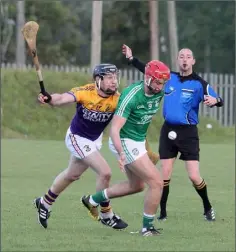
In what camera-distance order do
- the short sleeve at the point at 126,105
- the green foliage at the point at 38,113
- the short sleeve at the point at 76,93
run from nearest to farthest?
the short sleeve at the point at 126,105 → the short sleeve at the point at 76,93 → the green foliage at the point at 38,113

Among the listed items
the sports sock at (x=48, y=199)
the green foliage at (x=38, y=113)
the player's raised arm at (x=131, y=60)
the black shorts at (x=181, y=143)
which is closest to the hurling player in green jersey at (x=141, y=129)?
the sports sock at (x=48, y=199)

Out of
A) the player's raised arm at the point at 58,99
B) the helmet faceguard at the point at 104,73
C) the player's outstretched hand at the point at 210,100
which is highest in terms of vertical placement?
the helmet faceguard at the point at 104,73

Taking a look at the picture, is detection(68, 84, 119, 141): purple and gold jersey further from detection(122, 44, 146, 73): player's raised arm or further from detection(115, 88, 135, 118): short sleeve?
detection(122, 44, 146, 73): player's raised arm

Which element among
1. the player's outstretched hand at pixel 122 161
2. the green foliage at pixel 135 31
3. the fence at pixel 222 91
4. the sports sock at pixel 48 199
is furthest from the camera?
the green foliage at pixel 135 31

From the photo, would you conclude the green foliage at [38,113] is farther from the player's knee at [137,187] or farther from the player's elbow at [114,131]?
the player's elbow at [114,131]

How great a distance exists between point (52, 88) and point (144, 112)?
21962 millimetres

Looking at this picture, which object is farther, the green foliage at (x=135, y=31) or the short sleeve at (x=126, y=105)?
the green foliage at (x=135, y=31)

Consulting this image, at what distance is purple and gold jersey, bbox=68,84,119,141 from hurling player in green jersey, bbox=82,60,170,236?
0.33 metres

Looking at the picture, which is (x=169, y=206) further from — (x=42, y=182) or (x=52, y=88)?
(x=52, y=88)

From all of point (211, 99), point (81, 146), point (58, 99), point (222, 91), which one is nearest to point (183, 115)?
point (211, 99)

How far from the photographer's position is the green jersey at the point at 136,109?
10961mm

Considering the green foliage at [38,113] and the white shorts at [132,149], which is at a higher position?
the white shorts at [132,149]

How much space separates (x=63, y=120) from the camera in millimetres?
31906

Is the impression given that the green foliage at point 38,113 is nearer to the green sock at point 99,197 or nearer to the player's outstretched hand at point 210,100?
the player's outstretched hand at point 210,100
